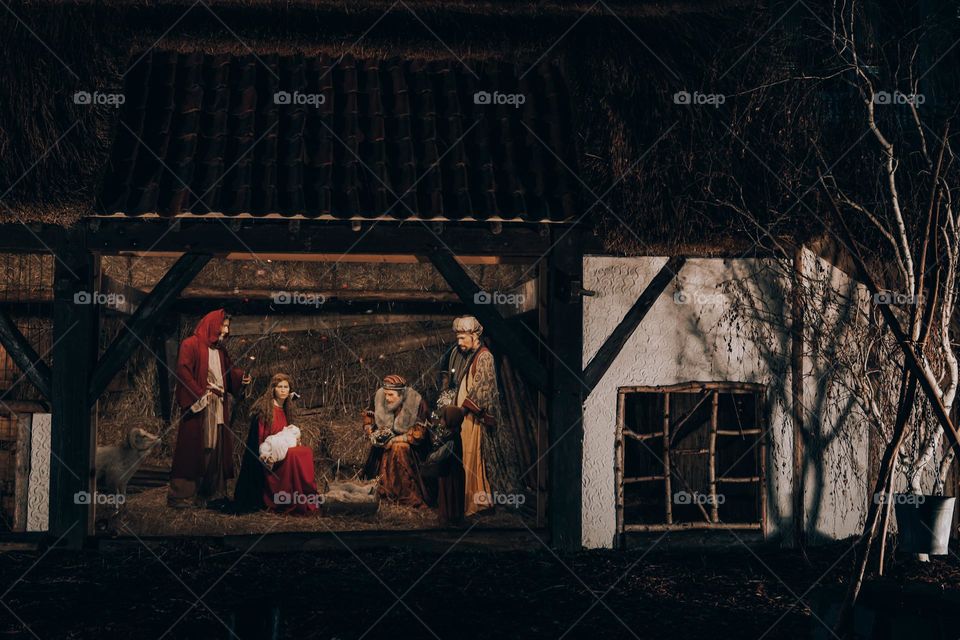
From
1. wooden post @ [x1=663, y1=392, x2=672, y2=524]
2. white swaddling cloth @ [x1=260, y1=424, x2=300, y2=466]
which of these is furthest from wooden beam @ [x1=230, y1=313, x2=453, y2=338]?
wooden post @ [x1=663, y1=392, x2=672, y2=524]

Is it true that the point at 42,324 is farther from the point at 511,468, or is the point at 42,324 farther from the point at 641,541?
the point at 641,541

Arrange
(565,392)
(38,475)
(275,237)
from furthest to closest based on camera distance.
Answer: (38,475) < (565,392) < (275,237)

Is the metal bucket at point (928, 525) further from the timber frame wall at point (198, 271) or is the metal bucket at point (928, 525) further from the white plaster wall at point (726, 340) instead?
the timber frame wall at point (198, 271)

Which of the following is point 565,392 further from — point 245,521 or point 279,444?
point 245,521

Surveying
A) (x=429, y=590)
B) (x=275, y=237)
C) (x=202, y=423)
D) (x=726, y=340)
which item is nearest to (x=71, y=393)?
(x=202, y=423)

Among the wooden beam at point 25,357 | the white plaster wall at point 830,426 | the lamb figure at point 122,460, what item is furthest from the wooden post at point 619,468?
the wooden beam at point 25,357

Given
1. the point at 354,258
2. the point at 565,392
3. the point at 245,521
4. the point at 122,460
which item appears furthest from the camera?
the point at 354,258

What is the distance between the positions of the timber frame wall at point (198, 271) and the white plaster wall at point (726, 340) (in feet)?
1.65

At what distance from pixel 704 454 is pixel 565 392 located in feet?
5.26

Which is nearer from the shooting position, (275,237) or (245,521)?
(275,237)

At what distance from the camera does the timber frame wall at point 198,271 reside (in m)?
8.65

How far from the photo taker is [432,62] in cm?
1009

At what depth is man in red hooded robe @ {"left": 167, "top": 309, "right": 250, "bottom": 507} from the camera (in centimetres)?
988

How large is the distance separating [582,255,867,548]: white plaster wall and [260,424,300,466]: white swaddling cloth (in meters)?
3.02
